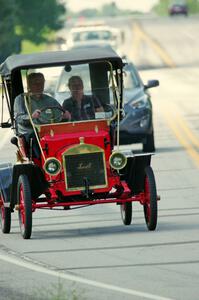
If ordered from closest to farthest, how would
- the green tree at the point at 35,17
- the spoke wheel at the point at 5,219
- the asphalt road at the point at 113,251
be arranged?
the asphalt road at the point at 113,251 < the spoke wheel at the point at 5,219 < the green tree at the point at 35,17

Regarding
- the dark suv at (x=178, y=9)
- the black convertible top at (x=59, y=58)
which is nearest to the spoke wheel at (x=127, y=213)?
the black convertible top at (x=59, y=58)

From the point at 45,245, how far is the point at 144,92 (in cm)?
1262

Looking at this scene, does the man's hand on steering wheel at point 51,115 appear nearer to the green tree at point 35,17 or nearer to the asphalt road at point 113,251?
the asphalt road at point 113,251

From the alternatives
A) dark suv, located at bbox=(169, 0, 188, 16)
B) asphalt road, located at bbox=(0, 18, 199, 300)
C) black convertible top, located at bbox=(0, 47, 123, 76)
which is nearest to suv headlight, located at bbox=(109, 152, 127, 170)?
asphalt road, located at bbox=(0, 18, 199, 300)

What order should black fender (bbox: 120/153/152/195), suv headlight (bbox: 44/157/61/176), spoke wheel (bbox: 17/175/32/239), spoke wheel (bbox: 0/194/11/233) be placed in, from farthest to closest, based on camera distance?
spoke wheel (bbox: 0/194/11/233) < black fender (bbox: 120/153/152/195) < suv headlight (bbox: 44/157/61/176) < spoke wheel (bbox: 17/175/32/239)

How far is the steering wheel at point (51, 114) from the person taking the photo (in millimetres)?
14695

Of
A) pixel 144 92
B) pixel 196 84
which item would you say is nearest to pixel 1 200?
pixel 144 92

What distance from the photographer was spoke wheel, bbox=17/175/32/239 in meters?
13.7

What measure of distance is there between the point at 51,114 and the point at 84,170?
2.81ft

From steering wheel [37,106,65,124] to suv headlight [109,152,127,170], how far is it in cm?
94

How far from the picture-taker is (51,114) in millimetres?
14789

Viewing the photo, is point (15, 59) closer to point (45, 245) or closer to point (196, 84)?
point (45, 245)

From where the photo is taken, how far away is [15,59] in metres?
15.2

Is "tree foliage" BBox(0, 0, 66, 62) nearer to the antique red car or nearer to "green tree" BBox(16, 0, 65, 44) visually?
"green tree" BBox(16, 0, 65, 44)
